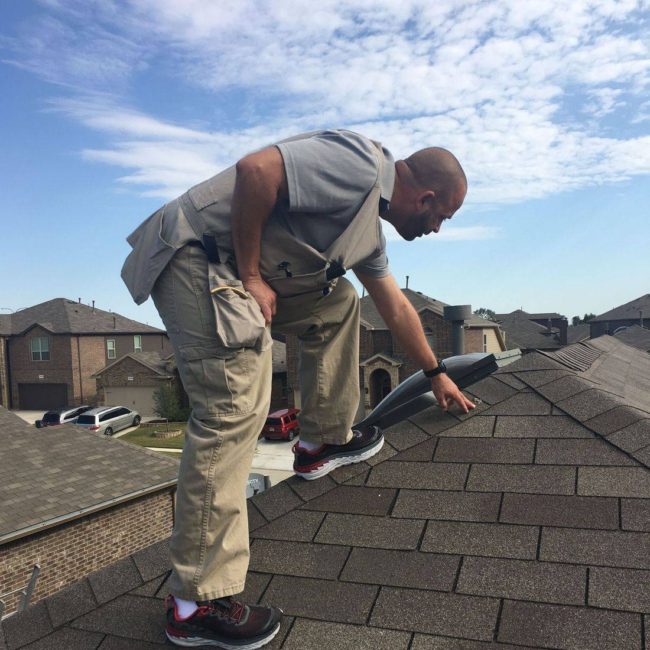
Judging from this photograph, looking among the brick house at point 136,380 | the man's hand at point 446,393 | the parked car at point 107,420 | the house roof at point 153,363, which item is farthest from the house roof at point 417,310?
the man's hand at point 446,393

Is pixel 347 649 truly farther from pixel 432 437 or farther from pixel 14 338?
pixel 14 338

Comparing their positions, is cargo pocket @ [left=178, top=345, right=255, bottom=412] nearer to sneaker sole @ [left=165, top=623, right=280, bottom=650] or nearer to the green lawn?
sneaker sole @ [left=165, top=623, right=280, bottom=650]

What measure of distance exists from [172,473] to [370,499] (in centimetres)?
994

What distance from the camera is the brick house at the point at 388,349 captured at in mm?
26469

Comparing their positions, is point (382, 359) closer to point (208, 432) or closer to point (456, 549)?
point (456, 549)

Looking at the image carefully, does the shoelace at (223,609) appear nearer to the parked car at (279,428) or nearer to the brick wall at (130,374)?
the parked car at (279,428)

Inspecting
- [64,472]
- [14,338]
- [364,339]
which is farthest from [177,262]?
[14,338]

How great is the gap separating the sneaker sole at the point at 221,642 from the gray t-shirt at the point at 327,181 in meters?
1.48

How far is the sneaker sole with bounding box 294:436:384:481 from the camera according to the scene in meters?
2.93

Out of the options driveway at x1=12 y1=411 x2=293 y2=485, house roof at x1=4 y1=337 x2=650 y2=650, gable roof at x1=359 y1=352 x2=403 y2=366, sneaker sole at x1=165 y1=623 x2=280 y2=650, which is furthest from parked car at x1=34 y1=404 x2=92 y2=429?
sneaker sole at x1=165 y1=623 x2=280 y2=650

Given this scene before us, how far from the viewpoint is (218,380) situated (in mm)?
2027

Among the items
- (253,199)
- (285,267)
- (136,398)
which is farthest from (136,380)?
(253,199)

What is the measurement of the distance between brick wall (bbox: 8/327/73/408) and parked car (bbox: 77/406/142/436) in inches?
378

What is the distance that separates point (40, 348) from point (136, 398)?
8945mm
